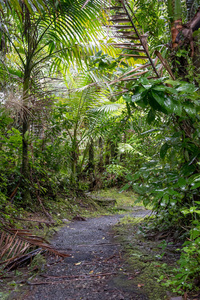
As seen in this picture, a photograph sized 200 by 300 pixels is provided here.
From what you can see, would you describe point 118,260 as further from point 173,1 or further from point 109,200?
point 109,200

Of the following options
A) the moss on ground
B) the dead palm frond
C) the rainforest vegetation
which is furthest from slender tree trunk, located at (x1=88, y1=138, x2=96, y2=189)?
the dead palm frond

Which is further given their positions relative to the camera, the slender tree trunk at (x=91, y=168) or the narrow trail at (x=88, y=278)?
the slender tree trunk at (x=91, y=168)

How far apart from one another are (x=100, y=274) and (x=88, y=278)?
3.9 inches

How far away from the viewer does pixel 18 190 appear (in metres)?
3.94

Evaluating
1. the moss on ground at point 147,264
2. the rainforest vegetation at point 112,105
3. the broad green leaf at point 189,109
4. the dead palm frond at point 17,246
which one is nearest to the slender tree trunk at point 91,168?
the rainforest vegetation at point 112,105

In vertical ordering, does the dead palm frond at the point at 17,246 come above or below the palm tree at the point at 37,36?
below

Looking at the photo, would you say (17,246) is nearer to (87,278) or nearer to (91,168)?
(87,278)

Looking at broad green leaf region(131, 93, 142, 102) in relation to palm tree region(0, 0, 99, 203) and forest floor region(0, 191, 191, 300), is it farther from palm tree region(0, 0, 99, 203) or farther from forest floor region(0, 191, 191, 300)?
palm tree region(0, 0, 99, 203)

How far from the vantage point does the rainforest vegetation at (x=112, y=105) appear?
146 cm

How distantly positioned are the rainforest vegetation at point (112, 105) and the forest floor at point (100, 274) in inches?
8.8

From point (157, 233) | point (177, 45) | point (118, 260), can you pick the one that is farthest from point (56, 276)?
point (177, 45)

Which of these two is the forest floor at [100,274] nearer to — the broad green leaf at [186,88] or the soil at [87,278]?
the soil at [87,278]

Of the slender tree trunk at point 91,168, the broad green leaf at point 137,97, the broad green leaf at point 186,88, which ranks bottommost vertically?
the slender tree trunk at point 91,168

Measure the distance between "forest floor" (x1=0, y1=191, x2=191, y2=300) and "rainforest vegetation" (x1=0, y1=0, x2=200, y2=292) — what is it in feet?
0.73
